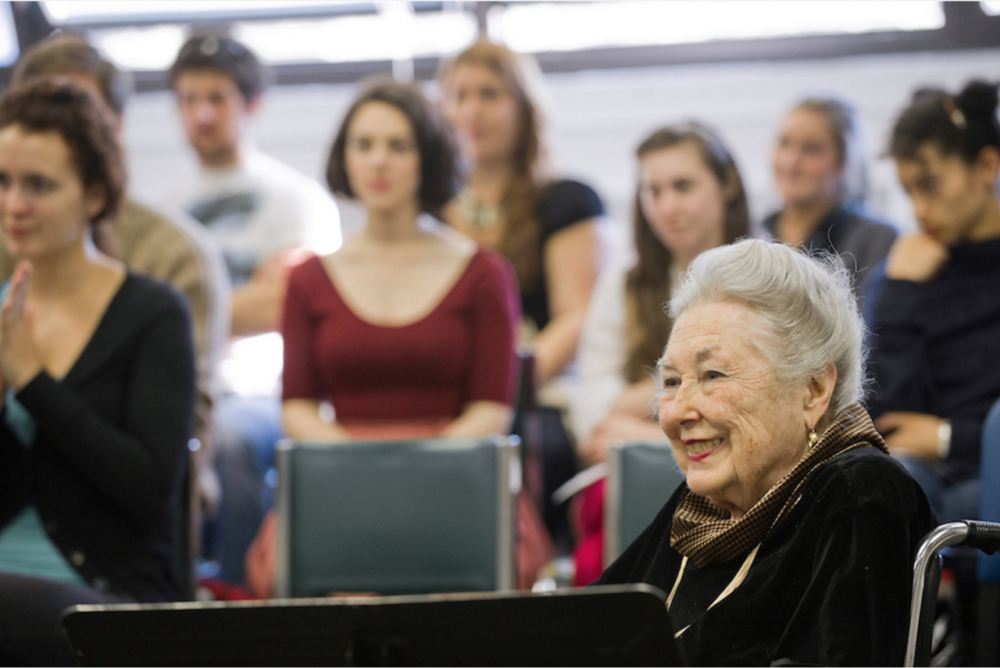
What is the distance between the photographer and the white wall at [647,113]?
437 centimetres

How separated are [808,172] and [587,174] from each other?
1.47 m

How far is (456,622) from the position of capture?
1.16m

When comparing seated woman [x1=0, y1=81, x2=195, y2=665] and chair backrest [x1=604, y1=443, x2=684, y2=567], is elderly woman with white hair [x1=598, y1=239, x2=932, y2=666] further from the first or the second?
seated woman [x1=0, y1=81, x2=195, y2=665]

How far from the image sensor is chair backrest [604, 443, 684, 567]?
227cm

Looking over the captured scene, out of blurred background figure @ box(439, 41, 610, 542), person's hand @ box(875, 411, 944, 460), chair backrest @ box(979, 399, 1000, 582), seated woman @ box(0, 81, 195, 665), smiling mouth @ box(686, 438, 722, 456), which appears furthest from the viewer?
blurred background figure @ box(439, 41, 610, 542)

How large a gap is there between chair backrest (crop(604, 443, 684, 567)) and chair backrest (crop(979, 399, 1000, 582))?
560 millimetres

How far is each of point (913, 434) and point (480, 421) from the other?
976mm

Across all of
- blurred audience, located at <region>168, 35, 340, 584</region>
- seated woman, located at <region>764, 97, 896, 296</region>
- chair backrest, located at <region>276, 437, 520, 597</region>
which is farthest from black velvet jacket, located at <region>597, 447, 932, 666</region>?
blurred audience, located at <region>168, 35, 340, 584</region>

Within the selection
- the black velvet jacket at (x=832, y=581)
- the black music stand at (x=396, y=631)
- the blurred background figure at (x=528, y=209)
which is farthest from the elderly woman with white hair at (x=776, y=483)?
the blurred background figure at (x=528, y=209)

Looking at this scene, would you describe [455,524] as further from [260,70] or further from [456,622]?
[260,70]

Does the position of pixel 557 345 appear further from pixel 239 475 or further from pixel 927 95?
pixel 927 95

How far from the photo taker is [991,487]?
2.12 m

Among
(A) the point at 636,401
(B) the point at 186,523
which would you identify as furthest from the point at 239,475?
(A) the point at 636,401

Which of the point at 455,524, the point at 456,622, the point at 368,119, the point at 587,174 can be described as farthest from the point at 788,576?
the point at 587,174
